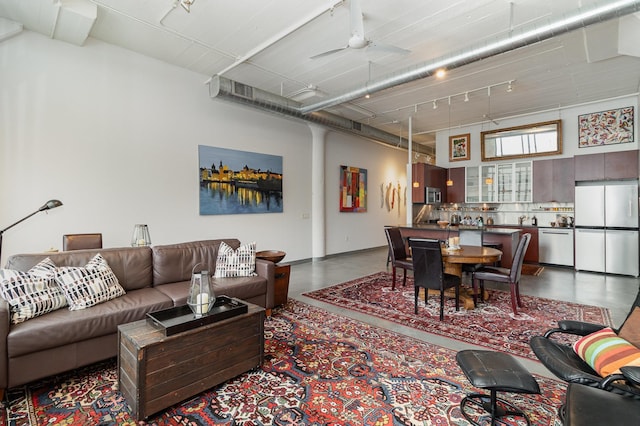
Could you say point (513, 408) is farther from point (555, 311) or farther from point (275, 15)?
point (275, 15)

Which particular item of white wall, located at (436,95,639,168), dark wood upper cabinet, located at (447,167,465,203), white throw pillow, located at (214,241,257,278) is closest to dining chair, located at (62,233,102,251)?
white throw pillow, located at (214,241,257,278)

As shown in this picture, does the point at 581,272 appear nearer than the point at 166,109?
No

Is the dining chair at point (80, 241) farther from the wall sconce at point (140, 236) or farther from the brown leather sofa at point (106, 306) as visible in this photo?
the brown leather sofa at point (106, 306)

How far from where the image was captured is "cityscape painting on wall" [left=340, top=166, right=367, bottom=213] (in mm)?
8211

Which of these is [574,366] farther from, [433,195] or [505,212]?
[505,212]

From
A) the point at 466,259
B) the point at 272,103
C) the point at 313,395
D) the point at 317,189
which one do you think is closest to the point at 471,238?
the point at 466,259

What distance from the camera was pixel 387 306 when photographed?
13.6 feet

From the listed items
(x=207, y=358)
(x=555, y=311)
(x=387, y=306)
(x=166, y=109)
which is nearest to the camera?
(x=207, y=358)

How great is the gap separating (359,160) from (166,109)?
5239mm

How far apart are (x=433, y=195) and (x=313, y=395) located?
269 inches

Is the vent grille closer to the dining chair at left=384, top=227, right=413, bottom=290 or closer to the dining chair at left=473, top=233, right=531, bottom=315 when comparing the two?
the dining chair at left=384, top=227, right=413, bottom=290

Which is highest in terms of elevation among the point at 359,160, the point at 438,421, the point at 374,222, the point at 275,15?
the point at 275,15

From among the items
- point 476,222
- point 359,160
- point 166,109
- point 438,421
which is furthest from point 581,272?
point 166,109

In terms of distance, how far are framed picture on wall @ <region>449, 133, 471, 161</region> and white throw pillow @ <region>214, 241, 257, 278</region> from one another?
Result: 679 centimetres
